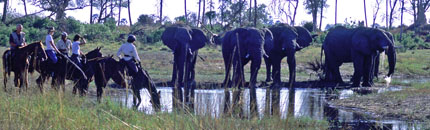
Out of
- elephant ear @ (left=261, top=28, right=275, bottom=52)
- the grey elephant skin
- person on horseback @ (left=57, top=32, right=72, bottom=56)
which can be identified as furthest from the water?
elephant ear @ (left=261, top=28, right=275, bottom=52)

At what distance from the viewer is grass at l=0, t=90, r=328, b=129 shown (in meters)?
9.01

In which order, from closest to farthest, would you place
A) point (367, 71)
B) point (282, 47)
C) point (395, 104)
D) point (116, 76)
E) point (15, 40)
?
1. point (116, 76)
2. point (395, 104)
3. point (15, 40)
4. point (367, 71)
5. point (282, 47)

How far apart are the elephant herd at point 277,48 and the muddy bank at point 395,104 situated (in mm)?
3819

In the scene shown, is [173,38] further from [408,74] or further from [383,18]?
[383,18]

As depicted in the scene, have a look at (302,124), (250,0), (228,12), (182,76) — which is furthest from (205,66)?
(228,12)

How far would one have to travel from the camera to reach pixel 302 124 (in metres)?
11.2

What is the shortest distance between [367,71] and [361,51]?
2.17ft

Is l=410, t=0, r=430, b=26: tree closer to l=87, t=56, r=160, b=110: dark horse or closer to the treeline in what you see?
the treeline

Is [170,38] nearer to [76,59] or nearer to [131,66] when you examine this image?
[76,59]

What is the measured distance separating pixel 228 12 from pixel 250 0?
843 cm

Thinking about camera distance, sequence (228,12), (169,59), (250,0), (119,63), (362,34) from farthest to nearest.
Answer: (228,12) < (250,0) < (169,59) < (362,34) < (119,63)

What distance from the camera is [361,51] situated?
2198 centimetres

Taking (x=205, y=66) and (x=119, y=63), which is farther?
(x=205, y=66)

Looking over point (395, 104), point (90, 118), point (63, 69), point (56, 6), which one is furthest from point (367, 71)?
point (56, 6)
